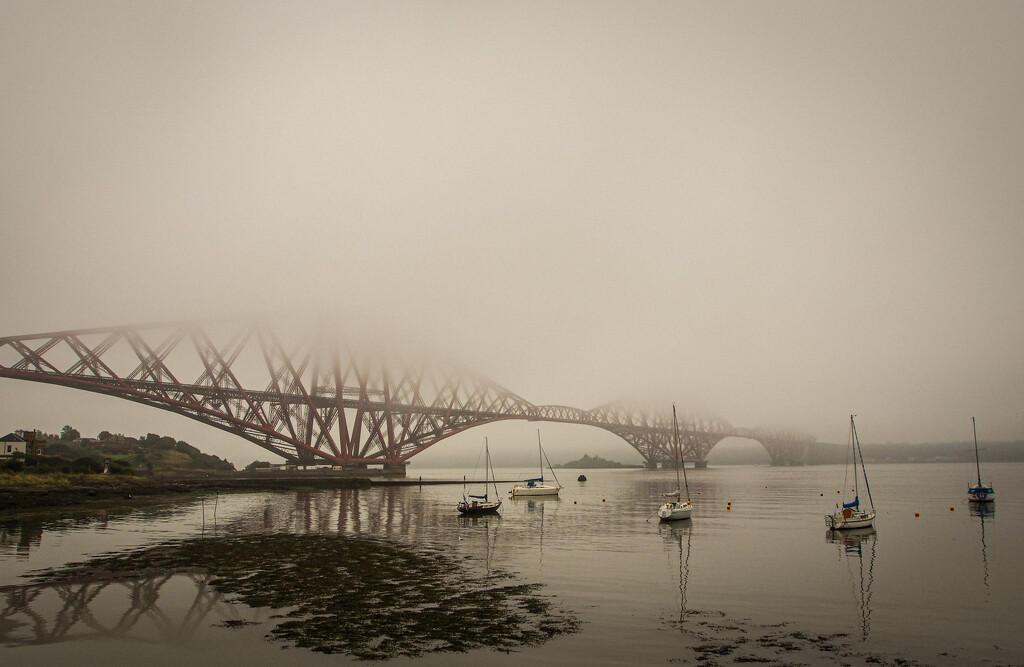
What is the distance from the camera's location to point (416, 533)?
116 feet

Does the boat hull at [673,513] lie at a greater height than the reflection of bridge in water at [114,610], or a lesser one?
lesser

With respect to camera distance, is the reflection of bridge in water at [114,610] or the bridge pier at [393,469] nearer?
the reflection of bridge in water at [114,610]

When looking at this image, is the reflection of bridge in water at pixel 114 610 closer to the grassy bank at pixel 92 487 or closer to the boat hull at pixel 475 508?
the boat hull at pixel 475 508

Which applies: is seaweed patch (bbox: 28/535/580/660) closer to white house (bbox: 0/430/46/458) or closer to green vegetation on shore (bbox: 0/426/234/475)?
green vegetation on shore (bbox: 0/426/234/475)

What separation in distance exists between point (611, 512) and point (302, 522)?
25536mm

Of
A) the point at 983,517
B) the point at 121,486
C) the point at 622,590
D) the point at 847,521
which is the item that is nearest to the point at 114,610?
the point at 622,590

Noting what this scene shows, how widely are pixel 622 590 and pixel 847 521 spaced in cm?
2359

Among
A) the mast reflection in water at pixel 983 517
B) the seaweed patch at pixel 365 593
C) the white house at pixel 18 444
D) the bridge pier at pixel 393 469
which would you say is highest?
the white house at pixel 18 444

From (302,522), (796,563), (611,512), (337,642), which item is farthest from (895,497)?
(337,642)

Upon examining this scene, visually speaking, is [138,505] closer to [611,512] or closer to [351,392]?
[611,512]

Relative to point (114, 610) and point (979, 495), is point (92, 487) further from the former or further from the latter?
point (979, 495)

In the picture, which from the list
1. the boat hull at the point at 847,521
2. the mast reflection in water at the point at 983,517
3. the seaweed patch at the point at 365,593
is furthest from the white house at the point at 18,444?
the mast reflection in water at the point at 983,517

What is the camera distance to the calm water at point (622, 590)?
1371 cm

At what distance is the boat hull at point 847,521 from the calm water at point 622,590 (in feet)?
2.82
